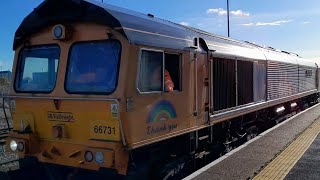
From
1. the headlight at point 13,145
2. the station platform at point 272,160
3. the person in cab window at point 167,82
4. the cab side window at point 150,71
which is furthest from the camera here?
the station platform at point 272,160

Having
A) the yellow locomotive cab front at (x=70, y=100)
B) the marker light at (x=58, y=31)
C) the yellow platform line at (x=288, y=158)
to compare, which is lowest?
the yellow platform line at (x=288, y=158)

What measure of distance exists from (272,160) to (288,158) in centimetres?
44

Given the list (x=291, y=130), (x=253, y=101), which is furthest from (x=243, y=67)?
(x=291, y=130)

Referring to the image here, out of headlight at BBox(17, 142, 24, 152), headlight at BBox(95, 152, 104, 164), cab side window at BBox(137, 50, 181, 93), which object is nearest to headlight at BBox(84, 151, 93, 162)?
headlight at BBox(95, 152, 104, 164)

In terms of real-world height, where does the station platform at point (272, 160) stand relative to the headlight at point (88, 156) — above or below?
below

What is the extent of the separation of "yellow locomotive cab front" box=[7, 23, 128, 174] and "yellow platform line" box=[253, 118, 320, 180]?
2820 mm

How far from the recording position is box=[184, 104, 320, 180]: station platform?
7113mm

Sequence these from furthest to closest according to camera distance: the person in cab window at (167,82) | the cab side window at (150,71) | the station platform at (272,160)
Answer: the station platform at (272,160) < the person in cab window at (167,82) < the cab side window at (150,71)

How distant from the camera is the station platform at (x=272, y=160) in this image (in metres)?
7.11

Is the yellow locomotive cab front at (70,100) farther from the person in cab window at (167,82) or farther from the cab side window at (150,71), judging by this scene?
the person in cab window at (167,82)

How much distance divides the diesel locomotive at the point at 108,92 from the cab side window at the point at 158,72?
0.02m

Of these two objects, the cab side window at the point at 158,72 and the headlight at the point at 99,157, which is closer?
the headlight at the point at 99,157

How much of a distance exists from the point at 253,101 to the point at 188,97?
4.72 metres

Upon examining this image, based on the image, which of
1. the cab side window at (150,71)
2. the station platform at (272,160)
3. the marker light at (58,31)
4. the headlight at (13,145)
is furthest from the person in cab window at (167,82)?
the headlight at (13,145)
